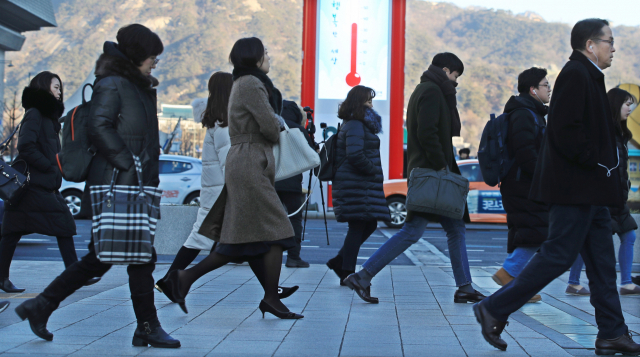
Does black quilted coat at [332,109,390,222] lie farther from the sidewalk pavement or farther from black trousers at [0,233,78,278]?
black trousers at [0,233,78,278]

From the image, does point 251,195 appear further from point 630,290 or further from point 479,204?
point 479,204

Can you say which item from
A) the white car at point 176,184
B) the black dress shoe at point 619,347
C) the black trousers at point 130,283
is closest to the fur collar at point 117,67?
the black trousers at point 130,283

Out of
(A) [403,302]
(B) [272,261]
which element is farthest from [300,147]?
(A) [403,302]

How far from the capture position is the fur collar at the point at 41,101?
5570 mm

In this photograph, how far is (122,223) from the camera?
3596 millimetres


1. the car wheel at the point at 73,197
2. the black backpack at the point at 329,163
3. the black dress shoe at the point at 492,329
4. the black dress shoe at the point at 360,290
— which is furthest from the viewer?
the car wheel at the point at 73,197

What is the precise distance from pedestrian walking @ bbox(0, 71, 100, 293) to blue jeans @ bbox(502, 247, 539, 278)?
10.9ft

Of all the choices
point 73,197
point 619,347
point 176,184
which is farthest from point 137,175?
point 73,197

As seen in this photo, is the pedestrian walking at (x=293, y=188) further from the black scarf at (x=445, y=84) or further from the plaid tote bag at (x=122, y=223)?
the plaid tote bag at (x=122, y=223)

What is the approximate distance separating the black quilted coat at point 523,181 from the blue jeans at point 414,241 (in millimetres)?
385

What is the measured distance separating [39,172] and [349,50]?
41.3 feet

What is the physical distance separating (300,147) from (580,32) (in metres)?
1.79

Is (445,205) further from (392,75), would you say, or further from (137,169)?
(392,75)

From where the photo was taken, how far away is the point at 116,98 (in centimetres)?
366
